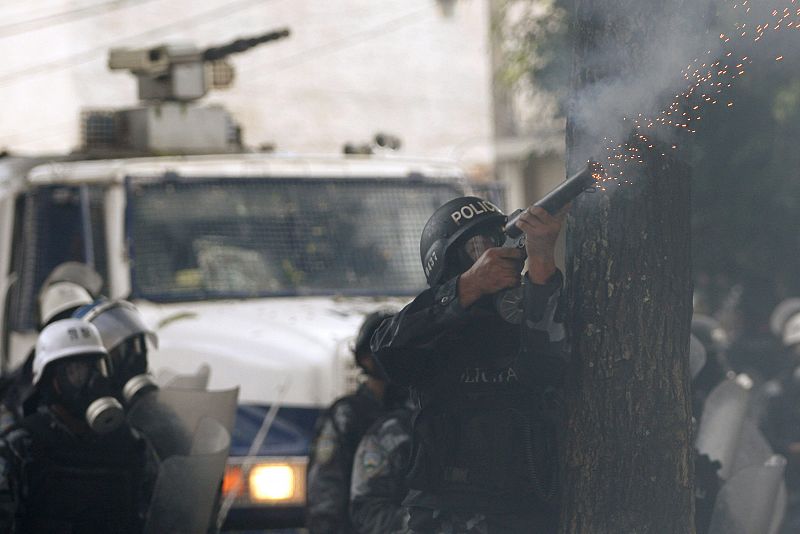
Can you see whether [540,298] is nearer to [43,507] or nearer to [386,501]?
[386,501]

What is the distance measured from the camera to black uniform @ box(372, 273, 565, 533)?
4070mm

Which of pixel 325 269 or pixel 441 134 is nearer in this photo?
pixel 325 269

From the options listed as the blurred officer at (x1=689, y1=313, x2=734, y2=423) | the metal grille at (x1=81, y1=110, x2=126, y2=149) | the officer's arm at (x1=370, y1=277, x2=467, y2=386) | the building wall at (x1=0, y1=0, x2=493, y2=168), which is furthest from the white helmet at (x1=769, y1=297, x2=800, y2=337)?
the building wall at (x1=0, y1=0, x2=493, y2=168)

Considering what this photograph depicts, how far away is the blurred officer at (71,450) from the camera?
491cm

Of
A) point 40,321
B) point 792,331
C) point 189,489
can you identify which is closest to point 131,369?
point 189,489

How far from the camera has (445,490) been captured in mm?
4160

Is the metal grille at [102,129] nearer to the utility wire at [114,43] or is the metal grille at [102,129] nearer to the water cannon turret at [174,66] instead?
the water cannon turret at [174,66]

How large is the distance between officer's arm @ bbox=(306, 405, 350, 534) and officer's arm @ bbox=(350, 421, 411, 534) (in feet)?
1.01

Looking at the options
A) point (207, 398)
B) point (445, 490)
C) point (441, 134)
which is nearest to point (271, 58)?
point (441, 134)

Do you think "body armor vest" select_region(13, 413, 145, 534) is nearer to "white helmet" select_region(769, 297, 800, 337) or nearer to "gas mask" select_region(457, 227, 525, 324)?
"gas mask" select_region(457, 227, 525, 324)

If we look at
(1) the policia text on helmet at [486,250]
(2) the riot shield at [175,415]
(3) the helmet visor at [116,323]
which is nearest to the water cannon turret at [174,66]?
(3) the helmet visor at [116,323]

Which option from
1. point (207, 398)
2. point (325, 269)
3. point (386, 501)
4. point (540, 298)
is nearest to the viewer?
point (540, 298)

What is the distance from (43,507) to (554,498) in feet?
5.97

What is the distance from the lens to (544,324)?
393cm
